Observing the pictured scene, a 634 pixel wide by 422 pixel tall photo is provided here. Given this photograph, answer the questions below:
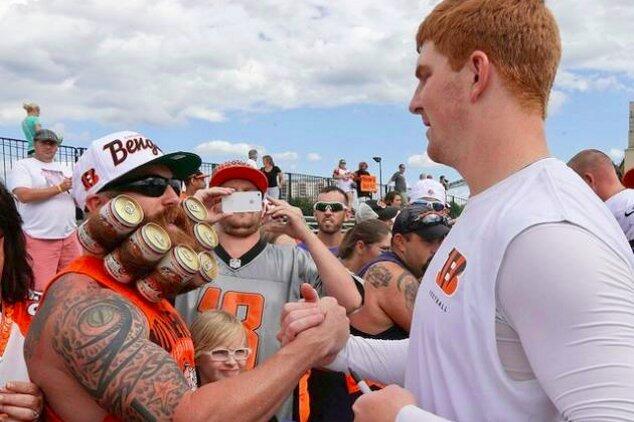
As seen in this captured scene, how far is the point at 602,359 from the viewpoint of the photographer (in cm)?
124

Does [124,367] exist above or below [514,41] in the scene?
below

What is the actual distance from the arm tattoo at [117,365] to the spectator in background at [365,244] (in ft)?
11.4

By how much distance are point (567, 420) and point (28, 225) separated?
733 centimetres

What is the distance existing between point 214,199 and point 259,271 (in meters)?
0.60

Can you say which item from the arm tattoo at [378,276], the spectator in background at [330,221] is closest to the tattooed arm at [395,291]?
the arm tattoo at [378,276]

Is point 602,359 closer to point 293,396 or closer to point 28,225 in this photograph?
point 293,396

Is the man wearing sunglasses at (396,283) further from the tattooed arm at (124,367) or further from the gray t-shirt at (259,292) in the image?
the tattooed arm at (124,367)

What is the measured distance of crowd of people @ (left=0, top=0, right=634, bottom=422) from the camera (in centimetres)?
129

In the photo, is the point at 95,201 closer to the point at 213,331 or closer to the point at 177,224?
A: the point at 177,224

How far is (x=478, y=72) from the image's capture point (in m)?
1.63

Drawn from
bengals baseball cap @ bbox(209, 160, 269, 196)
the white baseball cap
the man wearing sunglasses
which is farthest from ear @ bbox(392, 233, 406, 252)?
the white baseball cap

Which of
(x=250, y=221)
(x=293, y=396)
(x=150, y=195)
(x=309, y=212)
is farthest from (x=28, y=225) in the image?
(x=309, y=212)

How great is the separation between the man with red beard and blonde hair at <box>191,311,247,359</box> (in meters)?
0.89

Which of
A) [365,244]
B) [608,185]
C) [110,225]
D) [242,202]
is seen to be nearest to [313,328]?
[110,225]
